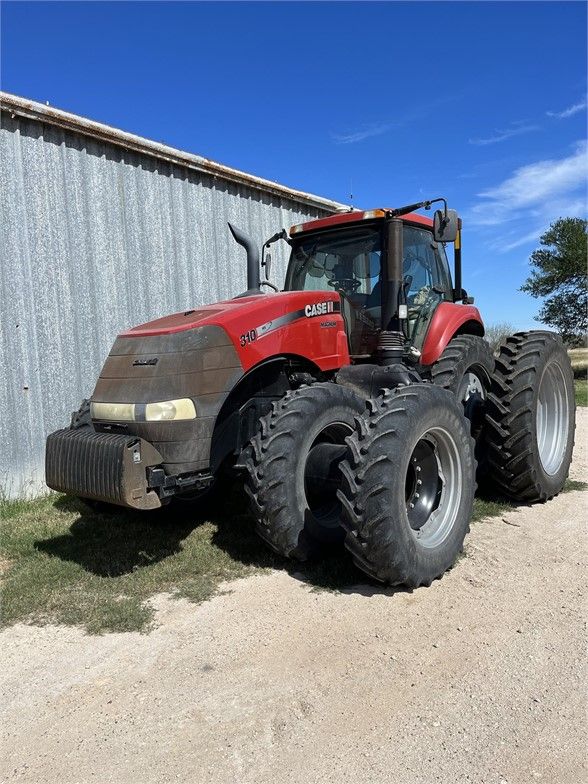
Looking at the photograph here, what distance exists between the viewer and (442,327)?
16.8 feet

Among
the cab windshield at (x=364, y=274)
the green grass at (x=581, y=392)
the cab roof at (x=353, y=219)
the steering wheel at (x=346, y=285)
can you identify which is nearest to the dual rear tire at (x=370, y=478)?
the cab windshield at (x=364, y=274)

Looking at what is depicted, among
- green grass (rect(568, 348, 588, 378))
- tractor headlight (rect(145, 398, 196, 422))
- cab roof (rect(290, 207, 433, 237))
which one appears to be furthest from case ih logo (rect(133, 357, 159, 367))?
green grass (rect(568, 348, 588, 378))

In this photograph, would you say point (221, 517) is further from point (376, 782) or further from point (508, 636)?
point (376, 782)

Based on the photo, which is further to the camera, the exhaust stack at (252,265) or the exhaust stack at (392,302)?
the exhaust stack at (252,265)

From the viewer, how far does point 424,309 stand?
524cm

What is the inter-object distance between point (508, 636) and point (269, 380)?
2151 millimetres

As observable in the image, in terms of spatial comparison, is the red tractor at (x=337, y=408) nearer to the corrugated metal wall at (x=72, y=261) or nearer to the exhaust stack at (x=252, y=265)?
the exhaust stack at (x=252, y=265)

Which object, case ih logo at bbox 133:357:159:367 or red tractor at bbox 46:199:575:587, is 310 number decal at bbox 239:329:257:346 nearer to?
red tractor at bbox 46:199:575:587

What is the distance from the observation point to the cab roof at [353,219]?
4.82 metres

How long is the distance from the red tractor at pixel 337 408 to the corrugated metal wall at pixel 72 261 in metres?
1.75

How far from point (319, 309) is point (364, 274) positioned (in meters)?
0.76

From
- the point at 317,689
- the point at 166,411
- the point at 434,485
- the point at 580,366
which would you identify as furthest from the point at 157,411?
the point at 580,366

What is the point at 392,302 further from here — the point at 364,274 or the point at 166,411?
the point at 166,411

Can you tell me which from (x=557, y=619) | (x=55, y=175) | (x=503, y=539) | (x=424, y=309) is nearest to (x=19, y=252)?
(x=55, y=175)
